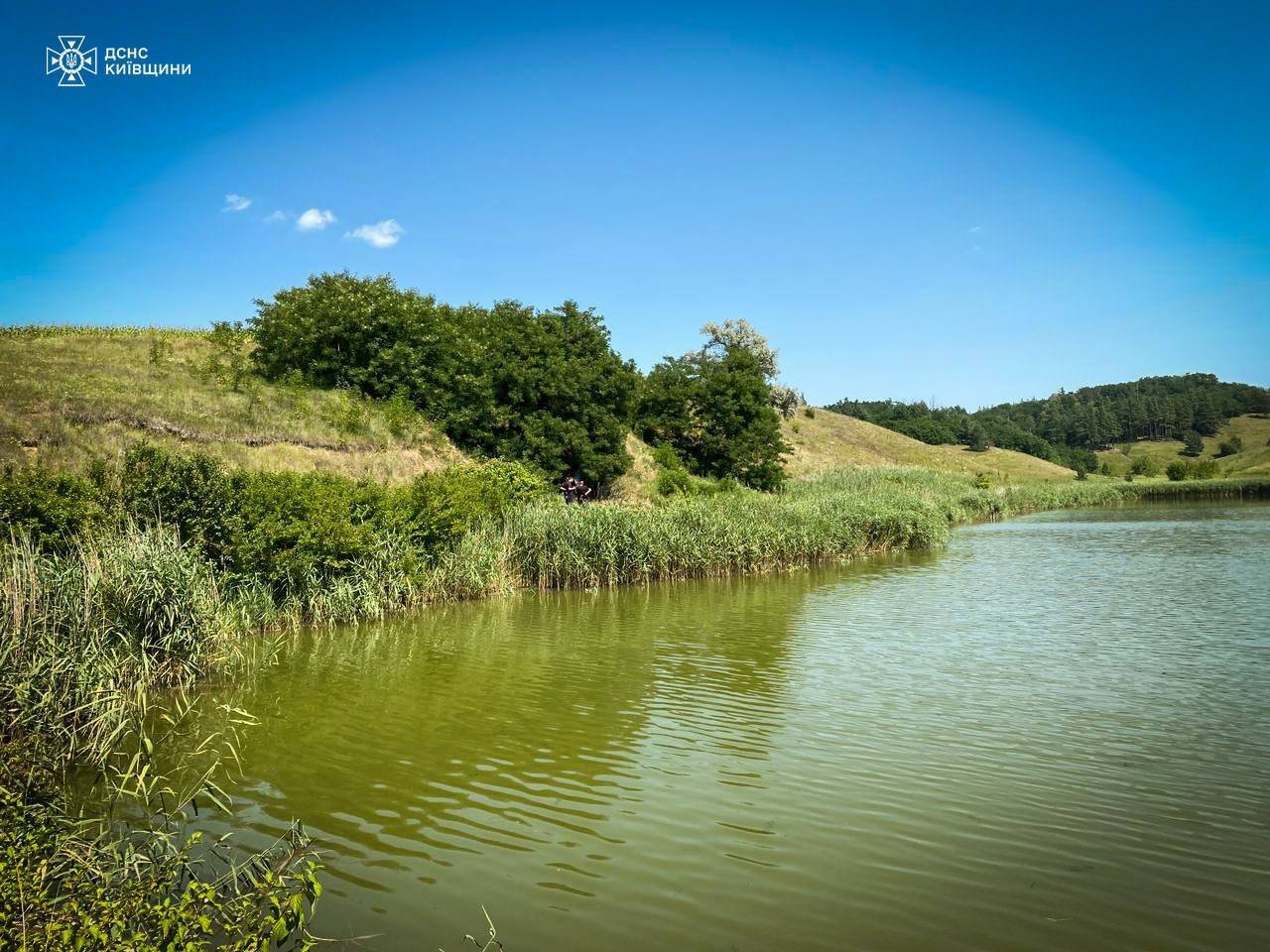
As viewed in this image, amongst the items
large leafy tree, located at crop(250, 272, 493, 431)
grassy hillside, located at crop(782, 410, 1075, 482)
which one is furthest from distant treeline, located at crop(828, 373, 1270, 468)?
large leafy tree, located at crop(250, 272, 493, 431)

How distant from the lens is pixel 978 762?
802 cm

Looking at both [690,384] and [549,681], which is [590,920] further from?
[690,384]

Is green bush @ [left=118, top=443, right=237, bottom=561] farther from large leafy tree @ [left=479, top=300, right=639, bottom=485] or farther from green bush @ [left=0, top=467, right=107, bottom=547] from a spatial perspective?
large leafy tree @ [left=479, top=300, right=639, bottom=485]

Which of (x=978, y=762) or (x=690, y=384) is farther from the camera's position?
(x=690, y=384)

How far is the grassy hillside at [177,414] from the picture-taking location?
24.4 m

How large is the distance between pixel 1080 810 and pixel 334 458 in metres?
28.9

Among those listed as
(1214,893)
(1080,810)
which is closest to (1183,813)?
(1080,810)

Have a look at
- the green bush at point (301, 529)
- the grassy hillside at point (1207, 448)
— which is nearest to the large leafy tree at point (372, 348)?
the green bush at point (301, 529)

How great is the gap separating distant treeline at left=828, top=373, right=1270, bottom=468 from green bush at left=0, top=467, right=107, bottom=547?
102m

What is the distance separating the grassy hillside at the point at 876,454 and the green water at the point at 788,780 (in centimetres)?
4982

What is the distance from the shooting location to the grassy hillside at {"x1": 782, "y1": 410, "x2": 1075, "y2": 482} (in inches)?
2832

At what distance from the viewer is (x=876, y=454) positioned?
263 feet

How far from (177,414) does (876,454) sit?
66.7 meters

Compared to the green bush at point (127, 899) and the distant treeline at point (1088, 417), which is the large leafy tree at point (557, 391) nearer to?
the green bush at point (127, 899)
